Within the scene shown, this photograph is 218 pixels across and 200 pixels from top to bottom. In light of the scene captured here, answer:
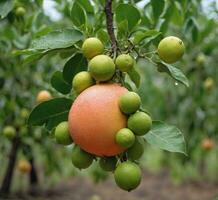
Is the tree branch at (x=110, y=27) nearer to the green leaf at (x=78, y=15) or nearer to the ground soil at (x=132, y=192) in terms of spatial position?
the green leaf at (x=78, y=15)

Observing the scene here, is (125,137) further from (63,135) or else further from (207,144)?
(207,144)

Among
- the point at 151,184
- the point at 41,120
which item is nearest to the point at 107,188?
the point at 151,184

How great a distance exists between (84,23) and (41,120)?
0.24m

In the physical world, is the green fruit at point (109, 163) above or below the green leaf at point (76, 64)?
below

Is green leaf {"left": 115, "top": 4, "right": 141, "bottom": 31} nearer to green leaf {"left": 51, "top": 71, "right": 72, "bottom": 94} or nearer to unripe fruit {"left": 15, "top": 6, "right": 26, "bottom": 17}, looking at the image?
green leaf {"left": 51, "top": 71, "right": 72, "bottom": 94}

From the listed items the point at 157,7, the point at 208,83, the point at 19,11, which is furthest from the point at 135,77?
the point at 208,83

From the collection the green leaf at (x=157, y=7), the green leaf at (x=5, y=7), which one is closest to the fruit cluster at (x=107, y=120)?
the green leaf at (x=5, y=7)

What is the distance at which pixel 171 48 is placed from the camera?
3.10ft

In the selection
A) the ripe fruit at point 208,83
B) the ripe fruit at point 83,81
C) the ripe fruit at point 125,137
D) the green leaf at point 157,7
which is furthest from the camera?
the ripe fruit at point 208,83

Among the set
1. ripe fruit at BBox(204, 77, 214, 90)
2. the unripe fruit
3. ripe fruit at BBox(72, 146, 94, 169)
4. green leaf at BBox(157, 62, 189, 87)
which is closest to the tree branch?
green leaf at BBox(157, 62, 189, 87)

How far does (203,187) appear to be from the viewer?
16.5 ft

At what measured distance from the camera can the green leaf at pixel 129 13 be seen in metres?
1.07

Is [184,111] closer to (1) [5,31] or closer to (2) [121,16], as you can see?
(1) [5,31]

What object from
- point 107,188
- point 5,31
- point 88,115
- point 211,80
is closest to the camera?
point 88,115
